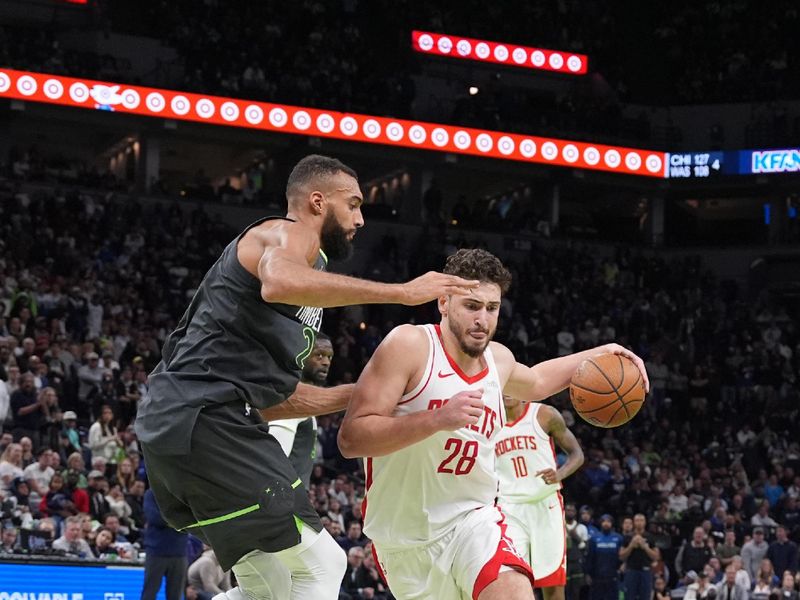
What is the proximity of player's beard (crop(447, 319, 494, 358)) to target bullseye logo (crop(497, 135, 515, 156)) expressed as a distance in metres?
23.7

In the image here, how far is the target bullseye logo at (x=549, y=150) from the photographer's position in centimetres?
2957

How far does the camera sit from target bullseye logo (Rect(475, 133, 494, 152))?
2892 cm

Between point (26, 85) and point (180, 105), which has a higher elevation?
point (180, 105)

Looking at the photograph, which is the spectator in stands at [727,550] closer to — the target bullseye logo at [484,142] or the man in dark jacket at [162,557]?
the man in dark jacket at [162,557]

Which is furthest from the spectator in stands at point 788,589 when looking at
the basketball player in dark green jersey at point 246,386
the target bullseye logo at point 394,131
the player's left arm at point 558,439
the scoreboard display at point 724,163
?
the scoreboard display at point 724,163

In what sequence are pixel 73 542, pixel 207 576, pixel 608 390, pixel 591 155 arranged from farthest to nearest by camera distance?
1. pixel 591 155
2. pixel 73 542
3. pixel 207 576
4. pixel 608 390

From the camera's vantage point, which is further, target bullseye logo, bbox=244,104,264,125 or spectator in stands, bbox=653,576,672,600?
target bullseye logo, bbox=244,104,264,125

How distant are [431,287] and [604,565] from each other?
39.2ft

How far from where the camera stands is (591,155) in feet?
98.3

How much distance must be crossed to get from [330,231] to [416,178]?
88.7 ft

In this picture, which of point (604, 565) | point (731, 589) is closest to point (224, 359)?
point (604, 565)

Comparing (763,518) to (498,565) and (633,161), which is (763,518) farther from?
(498,565)

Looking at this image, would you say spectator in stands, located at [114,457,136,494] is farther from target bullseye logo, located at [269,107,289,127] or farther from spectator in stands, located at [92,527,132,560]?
target bullseye logo, located at [269,107,289,127]

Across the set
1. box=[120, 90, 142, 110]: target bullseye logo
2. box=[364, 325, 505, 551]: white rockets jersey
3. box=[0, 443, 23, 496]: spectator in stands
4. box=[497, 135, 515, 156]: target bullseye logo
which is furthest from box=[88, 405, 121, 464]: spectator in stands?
box=[497, 135, 515, 156]: target bullseye logo
